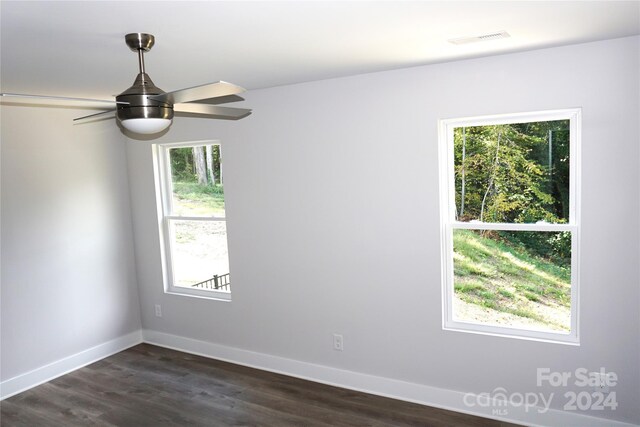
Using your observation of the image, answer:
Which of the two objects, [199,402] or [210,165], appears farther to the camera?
[210,165]

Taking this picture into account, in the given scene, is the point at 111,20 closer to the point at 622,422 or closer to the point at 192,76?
the point at 192,76

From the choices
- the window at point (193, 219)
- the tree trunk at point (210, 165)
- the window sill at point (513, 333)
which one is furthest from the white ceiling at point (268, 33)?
the window sill at point (513, 333)

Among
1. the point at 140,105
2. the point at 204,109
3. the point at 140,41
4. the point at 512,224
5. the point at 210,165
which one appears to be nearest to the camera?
the point at 140,105

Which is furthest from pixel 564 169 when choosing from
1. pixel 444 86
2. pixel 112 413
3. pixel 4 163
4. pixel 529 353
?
pixel 4 163

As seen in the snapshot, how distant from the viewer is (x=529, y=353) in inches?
131

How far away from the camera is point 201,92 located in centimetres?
206

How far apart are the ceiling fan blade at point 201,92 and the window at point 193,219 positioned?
7.78 ft

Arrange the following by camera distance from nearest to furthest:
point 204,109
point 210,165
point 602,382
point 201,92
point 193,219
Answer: point 201,92, point 204,109, point 602,382, point 210,165, point 193,219

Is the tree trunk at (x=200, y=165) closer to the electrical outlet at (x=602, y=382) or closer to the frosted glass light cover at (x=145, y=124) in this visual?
the frosted glass light cover at (x=145, y=124)

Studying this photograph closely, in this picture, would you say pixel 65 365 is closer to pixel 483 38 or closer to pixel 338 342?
pixel 338 342

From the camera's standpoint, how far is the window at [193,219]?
4719 mm

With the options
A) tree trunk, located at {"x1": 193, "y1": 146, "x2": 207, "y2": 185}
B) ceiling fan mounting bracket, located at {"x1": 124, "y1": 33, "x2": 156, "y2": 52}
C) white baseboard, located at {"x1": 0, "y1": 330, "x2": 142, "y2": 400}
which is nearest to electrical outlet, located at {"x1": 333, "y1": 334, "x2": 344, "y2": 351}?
tree trunk, located at {"x1": 193, "y1": 146, "x2": 207, "y2": 185}

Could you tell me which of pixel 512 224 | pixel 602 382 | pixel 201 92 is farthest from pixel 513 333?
pixel 201 92

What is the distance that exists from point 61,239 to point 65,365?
3.81 feet
